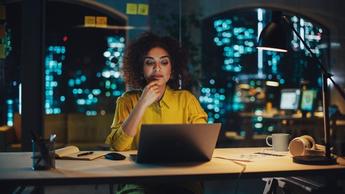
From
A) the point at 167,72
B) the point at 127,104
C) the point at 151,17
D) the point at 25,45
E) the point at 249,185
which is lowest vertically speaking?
the point at 249,185

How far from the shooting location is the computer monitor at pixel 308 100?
6070 mm

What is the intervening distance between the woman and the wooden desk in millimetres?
413

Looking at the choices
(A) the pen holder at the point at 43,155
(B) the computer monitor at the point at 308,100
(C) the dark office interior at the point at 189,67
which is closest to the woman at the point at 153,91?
(A) the pen holder at the point at 43,155

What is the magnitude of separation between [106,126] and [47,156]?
349cm

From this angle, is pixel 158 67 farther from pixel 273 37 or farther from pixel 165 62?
pixel 273 37

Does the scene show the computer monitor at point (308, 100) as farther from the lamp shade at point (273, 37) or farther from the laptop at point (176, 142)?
the laptop at point (176, 142)

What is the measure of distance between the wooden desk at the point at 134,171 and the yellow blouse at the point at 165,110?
52 cm

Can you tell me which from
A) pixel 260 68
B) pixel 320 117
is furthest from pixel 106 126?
pixel 320 117

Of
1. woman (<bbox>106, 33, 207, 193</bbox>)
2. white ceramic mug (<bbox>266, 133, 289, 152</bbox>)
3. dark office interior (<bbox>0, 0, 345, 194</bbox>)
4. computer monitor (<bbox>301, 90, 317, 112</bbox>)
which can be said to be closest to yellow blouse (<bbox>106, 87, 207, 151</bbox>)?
woman (<bbox>106, 33, 207, 193</bbox>)

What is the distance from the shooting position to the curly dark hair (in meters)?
2.55

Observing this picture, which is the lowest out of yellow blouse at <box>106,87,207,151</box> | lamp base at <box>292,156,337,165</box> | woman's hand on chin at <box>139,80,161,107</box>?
lamp base at <box>292,156,337,165</box>

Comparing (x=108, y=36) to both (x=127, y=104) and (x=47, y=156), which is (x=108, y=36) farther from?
(x=47, y=156)

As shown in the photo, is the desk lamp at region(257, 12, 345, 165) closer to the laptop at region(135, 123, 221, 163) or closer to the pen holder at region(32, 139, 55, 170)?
the laptop at region(135, 123, 221, 163)

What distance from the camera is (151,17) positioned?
5.25 metres
